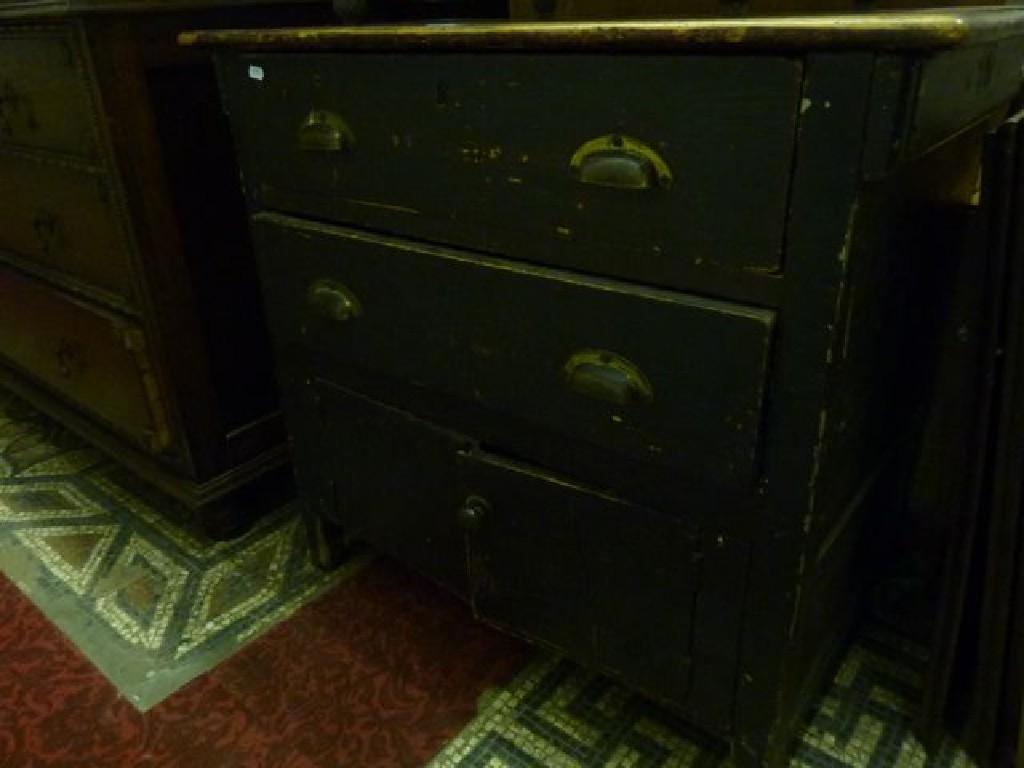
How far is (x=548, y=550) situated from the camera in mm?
962

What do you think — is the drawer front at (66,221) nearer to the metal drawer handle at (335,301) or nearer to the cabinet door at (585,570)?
the metal drawer handle at (335,301)

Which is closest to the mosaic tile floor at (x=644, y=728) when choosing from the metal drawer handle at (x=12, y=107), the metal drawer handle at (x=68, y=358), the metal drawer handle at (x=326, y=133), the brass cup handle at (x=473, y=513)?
the brass cup handle at (x=473, y=513)

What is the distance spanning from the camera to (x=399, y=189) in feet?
2.97

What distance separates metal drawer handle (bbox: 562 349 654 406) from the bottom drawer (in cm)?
14

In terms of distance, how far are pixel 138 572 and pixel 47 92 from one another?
2.72ft

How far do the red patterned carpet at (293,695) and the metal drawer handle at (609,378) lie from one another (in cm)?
57

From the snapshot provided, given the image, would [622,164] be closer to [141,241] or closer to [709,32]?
[709,32]

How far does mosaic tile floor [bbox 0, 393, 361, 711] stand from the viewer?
1247 millimetres

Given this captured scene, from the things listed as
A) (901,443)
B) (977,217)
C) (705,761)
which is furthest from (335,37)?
(705,761)

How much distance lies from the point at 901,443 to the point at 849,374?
0.41 metres

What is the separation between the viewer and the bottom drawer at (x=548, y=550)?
862 mm

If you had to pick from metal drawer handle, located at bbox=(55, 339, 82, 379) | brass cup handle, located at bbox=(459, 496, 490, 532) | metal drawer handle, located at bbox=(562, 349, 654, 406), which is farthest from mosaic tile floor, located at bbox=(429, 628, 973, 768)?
metal drawer handle, located at bbox=(55, 339, 82, 379)

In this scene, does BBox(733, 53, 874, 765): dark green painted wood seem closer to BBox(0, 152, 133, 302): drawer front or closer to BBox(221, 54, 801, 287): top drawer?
BBox(221, 54, 801, 287): top drawer

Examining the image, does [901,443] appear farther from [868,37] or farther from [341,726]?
[341,726]
